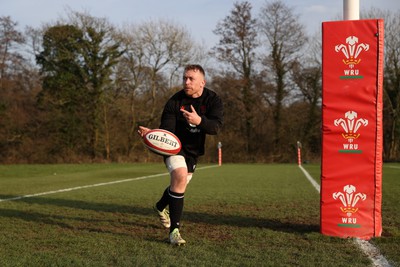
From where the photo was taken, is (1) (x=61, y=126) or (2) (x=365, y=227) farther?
(1) (x=61, y=126)

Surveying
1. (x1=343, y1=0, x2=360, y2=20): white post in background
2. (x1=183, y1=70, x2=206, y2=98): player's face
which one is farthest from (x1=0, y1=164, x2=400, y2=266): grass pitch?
(x1=343, y1=0, x2=360, y2=20): white post in background

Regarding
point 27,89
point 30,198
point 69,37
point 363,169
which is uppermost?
point 69,37

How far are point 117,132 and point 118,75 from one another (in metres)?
4.94

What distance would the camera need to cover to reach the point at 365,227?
5008 mm

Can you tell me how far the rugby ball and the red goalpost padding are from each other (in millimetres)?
1789

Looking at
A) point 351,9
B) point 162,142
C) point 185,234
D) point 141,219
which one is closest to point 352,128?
point 351,9

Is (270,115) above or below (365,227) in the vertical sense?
above

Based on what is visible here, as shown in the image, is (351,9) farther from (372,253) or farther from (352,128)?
(372,253)

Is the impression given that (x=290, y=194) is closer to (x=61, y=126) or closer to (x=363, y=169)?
(x=363, y=169)

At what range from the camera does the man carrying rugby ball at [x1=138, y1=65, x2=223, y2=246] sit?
4941mm

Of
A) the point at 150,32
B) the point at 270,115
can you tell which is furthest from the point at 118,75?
the point at 270,115

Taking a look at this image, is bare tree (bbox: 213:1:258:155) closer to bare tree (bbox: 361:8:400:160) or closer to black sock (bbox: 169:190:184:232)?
bare tree (bbox: 361:8:400:160)

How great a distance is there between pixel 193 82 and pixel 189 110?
35 centimetres

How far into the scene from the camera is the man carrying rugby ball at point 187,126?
16.2ft
